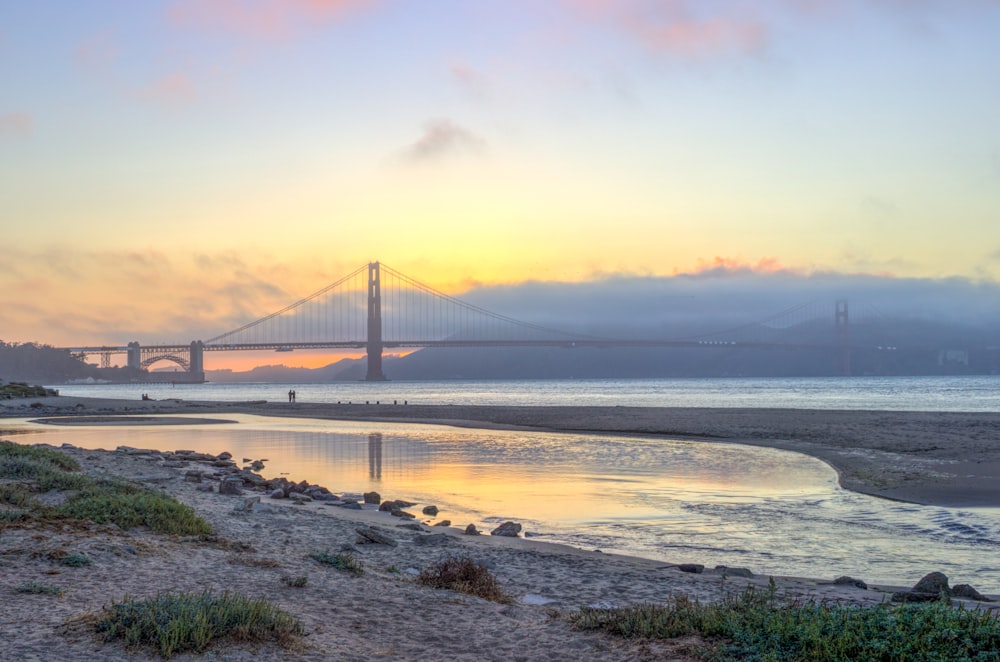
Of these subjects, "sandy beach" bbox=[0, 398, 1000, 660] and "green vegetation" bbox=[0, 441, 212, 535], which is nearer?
"sandy beach" bbox=[0, 398, 1000, 660]

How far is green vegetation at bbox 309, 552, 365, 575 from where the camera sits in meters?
7.96

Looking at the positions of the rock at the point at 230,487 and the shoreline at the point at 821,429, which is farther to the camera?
the shoreline at the point at 821,429

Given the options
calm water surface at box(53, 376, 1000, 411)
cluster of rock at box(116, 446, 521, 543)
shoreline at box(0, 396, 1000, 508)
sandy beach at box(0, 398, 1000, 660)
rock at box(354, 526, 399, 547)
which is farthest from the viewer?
calm water surface at box(53, 376, 1000, 411)

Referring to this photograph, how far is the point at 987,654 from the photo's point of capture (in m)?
4.53

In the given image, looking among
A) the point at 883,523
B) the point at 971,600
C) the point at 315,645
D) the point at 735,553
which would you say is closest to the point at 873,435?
the point at 883,523


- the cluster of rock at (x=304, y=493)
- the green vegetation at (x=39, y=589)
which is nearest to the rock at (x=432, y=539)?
the cluster of rock at (x=304, y=493)

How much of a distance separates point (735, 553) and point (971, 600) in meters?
2.83

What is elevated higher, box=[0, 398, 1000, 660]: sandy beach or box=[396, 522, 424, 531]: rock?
box=[0, 398, 1000, 660]: sandy beach

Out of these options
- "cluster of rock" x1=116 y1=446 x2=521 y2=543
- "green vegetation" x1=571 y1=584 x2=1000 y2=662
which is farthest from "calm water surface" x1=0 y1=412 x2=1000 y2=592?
"green vegetation" x1=571 y1=584 x2=1000 y2=662

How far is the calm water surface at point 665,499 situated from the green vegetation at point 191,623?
5181 mm

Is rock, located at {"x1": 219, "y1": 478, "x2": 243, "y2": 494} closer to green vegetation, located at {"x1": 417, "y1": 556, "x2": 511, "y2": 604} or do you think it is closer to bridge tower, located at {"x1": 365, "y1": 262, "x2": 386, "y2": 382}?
green vegetation, located at {"x1": 417, "y1": 556, "x2": 511, "y2": 604}

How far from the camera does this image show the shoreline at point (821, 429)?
50.5ft

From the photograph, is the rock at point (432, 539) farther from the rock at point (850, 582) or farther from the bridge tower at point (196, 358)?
the bridge tower at point (196, 358)

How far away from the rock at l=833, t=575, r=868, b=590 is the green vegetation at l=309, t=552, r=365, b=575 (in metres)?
4.61
